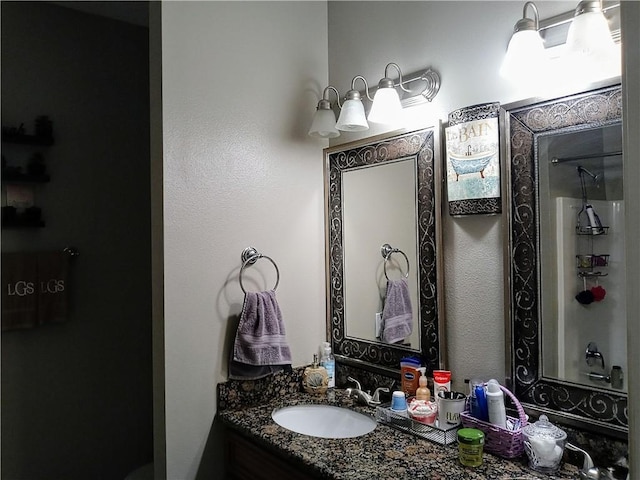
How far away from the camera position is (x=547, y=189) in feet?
4.75

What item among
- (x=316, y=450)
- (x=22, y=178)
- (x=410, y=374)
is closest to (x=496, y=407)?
(x=410, y=374)

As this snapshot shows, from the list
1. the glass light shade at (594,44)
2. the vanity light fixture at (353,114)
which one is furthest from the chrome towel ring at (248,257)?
the glass light shade at (594,44)

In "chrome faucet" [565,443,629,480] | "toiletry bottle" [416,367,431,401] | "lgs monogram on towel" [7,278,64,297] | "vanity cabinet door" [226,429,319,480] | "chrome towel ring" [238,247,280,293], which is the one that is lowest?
"vanity cabinet door" [226,429,319,480]

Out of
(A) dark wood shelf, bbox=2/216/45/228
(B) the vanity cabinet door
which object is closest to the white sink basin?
(B) the vanity cabinet door

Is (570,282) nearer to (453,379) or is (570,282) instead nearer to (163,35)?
(453,379)

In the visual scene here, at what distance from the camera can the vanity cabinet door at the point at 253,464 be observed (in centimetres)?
154

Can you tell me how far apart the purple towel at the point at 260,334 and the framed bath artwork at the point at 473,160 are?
771 mm

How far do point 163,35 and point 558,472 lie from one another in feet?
5.97

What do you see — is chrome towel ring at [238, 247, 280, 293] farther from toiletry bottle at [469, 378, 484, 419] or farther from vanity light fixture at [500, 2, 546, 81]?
vanity light fixture at [500, 2, 546, 81]

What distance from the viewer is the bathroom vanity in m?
1.32

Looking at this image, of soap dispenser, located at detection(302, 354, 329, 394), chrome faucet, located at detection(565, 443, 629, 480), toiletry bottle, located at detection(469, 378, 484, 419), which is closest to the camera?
chrome faucet, located at detection(565, 443, 629, 480)

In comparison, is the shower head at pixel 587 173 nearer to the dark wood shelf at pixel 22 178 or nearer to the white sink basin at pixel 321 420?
the white sink basin at pixel 321 420

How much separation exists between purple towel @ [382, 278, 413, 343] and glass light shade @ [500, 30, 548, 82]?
31.5 inches

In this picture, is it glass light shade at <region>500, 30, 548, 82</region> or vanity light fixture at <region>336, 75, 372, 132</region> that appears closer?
glass light shade at <region>500, 30, 548, 82</region>
